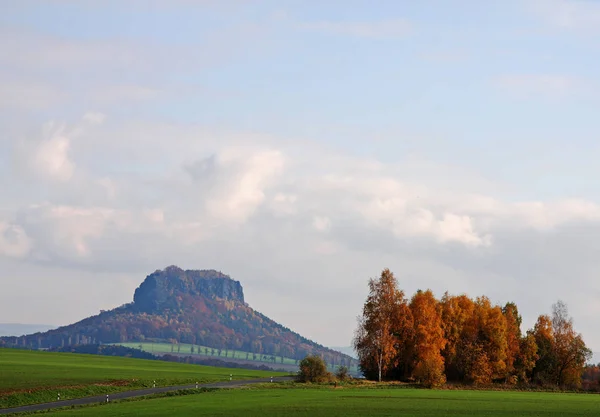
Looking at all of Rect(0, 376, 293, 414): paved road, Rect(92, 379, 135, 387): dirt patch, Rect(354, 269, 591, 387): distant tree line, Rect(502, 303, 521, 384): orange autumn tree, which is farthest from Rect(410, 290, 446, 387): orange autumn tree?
Rect(92, 379, 135, 387): dirt patch

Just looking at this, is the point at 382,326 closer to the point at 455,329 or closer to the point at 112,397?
the point at 455,329

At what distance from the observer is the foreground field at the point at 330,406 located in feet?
261

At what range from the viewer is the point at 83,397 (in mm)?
103875

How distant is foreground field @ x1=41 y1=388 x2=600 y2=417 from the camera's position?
3132 inches

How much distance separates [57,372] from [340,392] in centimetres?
5169

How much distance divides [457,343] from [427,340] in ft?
39.4

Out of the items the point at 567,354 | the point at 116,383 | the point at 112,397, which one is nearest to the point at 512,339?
the point at 567,354

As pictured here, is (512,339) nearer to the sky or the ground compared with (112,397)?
nearer to the sky

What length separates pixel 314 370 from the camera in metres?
128

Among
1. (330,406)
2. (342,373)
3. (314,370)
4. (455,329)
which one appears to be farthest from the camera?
(455,329)

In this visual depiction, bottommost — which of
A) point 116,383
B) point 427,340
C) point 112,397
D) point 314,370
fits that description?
point 112,397

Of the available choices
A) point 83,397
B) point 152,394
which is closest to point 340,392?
point 152,394

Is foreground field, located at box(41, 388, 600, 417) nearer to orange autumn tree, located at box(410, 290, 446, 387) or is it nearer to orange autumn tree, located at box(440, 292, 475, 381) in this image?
orange autumn tree, located at box(410, 290, 446, 387)

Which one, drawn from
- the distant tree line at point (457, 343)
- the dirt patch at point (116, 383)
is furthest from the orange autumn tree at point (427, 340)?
the dirt patch at point (116, 383)
